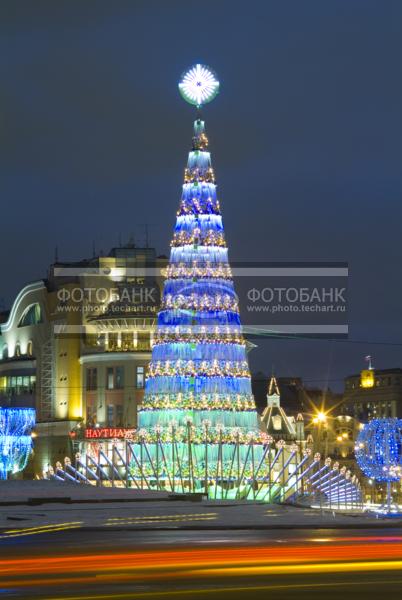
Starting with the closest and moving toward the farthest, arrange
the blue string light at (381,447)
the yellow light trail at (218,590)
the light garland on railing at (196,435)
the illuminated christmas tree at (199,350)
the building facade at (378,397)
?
1. the yellow light trail at (218,590)
2. the blue string light at (381,447)
3. the light garland on railing at (196,435)
4. the illuminated christmas tree at (199,350)
5. the building facade at (378,397)

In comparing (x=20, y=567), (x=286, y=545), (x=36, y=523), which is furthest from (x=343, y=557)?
(x=36, y=523)

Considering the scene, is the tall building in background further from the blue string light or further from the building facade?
the building facade

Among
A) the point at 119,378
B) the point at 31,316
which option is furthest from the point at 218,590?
the point at 31,316

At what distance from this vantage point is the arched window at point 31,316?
86.3m

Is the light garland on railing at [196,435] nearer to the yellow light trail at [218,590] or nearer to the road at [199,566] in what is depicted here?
the road at [199,566]

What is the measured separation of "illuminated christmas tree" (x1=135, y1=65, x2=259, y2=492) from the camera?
2093 inches

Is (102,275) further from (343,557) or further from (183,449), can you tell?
(343,557)

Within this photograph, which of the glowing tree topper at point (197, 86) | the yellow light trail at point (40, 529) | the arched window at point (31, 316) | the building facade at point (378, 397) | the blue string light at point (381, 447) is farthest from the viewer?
the building facade at point (378, 397)

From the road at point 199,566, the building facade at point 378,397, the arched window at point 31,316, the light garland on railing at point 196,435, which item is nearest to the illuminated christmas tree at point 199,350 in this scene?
the light garland on railing at point 196,435

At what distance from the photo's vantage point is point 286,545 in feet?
86.3

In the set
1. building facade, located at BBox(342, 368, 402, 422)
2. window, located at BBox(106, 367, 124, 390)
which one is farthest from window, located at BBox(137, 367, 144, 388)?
building facade, located at BBox(342, 368, 402, 422)

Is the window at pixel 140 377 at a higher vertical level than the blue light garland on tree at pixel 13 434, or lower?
higher

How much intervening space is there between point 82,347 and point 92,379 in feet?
9.40

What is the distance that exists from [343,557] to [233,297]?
32073 millimetres
